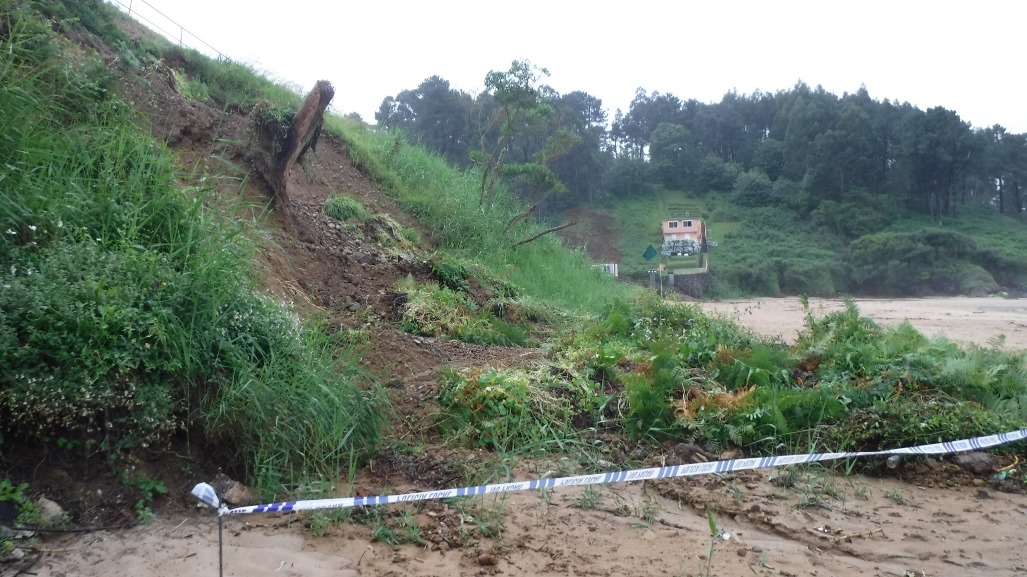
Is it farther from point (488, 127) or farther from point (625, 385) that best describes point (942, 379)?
point (488, 127)

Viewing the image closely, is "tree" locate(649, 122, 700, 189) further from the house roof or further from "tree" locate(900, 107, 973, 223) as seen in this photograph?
"tree" locate(900, 107, 973, 223)

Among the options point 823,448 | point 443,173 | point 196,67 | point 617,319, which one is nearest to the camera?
point 823,448

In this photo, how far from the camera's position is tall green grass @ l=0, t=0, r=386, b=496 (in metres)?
3.45

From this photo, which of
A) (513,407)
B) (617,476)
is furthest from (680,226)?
(617,476)

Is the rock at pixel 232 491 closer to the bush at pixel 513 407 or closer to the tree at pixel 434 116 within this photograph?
the bush at pixel 513 407

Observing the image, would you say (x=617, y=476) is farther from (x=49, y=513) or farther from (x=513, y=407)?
(x=49, y=513)

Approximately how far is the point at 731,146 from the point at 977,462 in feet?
36.8

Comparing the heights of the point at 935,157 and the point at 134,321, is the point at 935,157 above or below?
above

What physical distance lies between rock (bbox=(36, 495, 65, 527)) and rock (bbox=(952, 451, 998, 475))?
5504mm

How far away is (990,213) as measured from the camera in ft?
36.3

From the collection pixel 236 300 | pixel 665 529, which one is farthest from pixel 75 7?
pixel 665 529

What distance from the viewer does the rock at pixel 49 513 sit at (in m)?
3.14

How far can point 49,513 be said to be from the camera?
10.4 ft

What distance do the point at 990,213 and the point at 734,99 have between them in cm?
698
